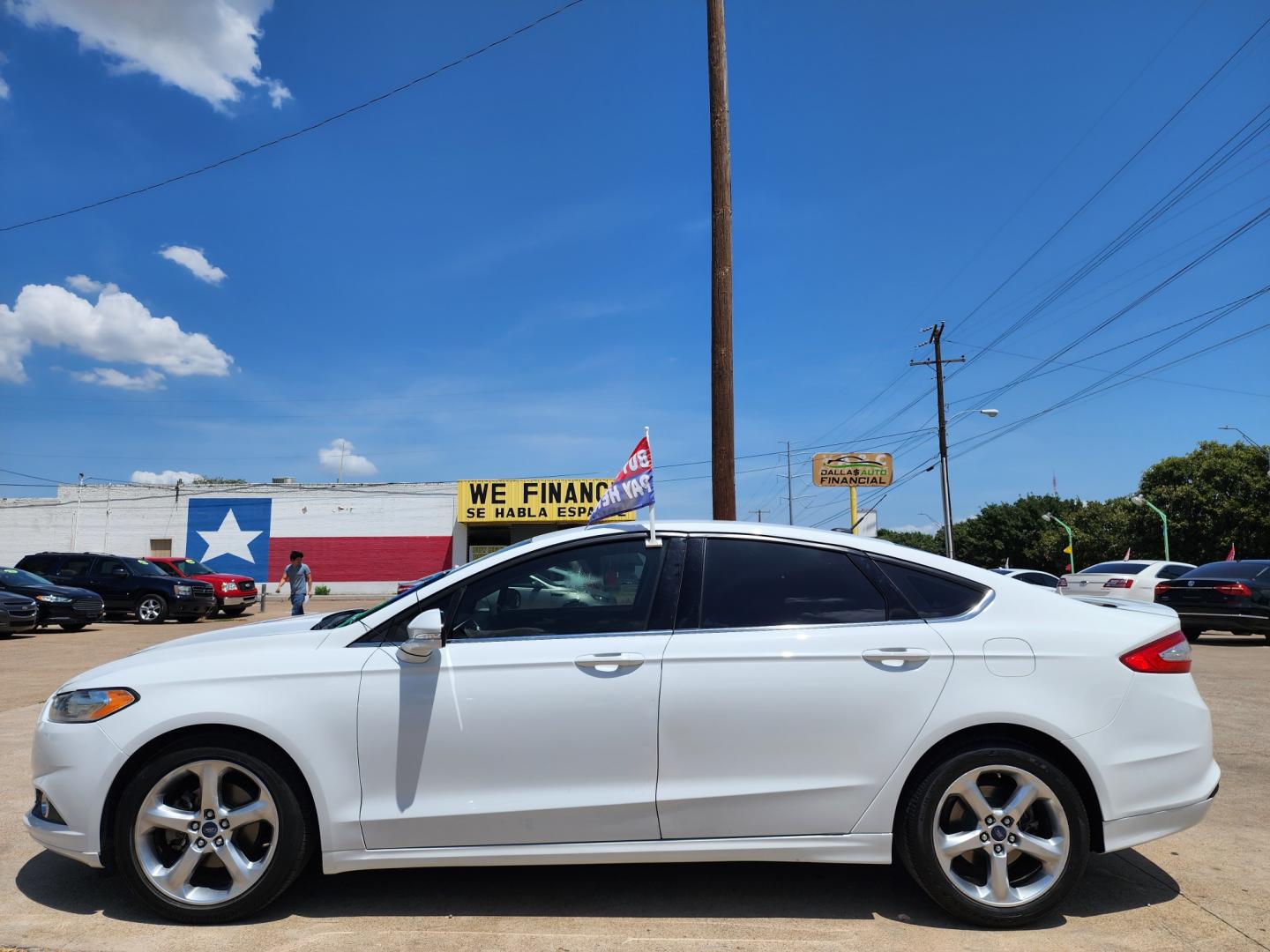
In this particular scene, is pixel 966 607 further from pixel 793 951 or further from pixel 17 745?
pixel 17 745

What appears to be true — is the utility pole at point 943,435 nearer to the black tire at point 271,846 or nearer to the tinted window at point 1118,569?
the tinted window at point 1118,569

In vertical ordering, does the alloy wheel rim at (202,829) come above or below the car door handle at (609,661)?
below

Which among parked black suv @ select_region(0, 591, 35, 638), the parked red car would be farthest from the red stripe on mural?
parked black suv @ select_region(0, 591, 35, 638)

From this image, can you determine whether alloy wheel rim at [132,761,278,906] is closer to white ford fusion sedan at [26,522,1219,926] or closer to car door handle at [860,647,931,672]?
white ford fusion sedan at [26,522,1219,926]

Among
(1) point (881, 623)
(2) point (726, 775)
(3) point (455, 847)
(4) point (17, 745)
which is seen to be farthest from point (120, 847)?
(4) point (17, 745)

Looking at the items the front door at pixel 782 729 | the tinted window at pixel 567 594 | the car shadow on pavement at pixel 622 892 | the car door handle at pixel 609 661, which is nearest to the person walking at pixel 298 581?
the car shadow on pavement at pixel 622 892

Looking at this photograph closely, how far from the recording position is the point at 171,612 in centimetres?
2100

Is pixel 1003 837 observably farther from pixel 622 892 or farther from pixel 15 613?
pixel 15 613

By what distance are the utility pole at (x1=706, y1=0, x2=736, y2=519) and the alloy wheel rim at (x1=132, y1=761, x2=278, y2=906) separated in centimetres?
532

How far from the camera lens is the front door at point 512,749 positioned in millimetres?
3289

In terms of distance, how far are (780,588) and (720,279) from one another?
562 centimetres

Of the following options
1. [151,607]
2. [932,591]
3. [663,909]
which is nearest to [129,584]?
[151,607]

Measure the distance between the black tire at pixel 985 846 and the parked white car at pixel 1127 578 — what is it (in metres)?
13.8

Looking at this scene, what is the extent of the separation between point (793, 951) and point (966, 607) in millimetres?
1496
